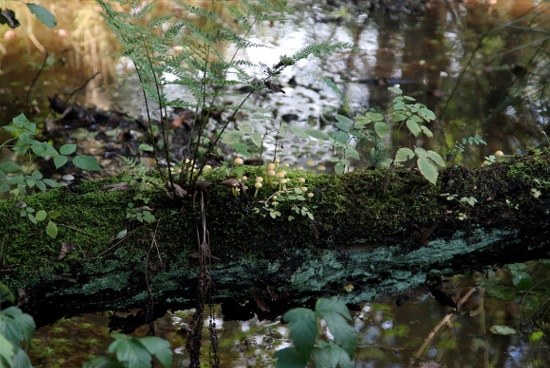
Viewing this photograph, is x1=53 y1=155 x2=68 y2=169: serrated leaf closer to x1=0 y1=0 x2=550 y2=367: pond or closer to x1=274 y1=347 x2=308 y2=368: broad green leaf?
x1=0 y1=0 x2=550 y2=367: pond

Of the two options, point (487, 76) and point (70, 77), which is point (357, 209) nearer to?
point (70, 77)

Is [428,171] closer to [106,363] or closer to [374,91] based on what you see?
[106,363]

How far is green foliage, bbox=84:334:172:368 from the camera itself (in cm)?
172

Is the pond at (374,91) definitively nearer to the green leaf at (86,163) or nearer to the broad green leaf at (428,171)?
the broad green leaf at (428,171)

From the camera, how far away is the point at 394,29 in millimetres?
8305

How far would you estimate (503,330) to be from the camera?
3.69 m

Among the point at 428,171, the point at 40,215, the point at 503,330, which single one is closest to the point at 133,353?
the point at 40,215

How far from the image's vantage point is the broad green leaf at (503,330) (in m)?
3.68

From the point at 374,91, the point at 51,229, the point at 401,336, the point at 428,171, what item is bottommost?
the point at 401,336

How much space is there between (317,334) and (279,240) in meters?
0.77

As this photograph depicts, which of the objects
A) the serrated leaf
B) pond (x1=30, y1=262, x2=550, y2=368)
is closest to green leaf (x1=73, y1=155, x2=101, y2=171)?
the serrated leaf

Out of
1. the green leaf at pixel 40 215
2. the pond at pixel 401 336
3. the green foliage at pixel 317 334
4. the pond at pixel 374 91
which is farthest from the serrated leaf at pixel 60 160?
the pond at pixel 401 336

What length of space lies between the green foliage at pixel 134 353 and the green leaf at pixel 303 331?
34 cm

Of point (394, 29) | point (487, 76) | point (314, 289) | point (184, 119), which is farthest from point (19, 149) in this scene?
point (394, 29)
